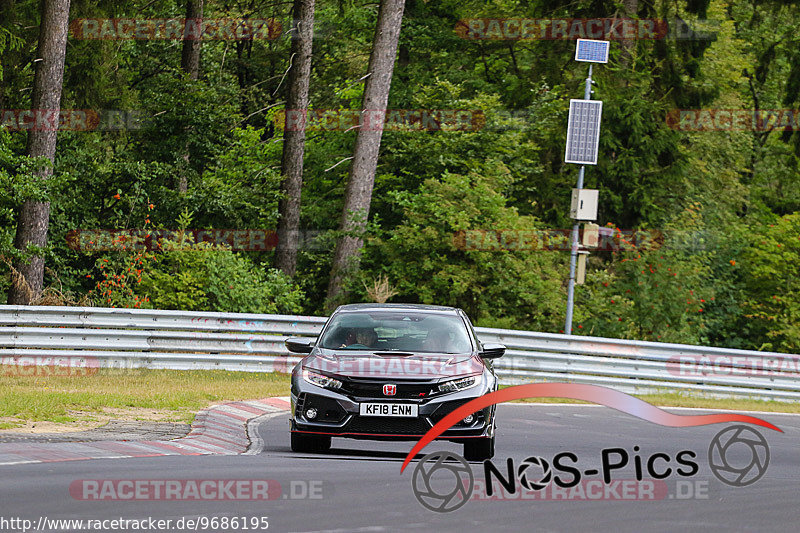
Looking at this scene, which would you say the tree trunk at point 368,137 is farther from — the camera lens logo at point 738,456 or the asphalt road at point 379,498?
the asphalt road at point 379,498

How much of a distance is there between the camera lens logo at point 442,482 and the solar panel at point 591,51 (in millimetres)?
15441

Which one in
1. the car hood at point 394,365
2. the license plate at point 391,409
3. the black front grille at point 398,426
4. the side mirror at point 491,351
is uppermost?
the side mirror at point 491,351

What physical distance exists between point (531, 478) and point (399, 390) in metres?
Result: 1.45

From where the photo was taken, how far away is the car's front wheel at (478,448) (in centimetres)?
1118

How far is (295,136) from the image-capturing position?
3228 cm

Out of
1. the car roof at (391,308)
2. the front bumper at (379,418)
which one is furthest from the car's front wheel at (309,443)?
the car roof at (391,308)

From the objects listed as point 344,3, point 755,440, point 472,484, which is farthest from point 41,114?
point 472,484

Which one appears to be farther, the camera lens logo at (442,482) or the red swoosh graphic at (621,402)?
the red swoosh graphic at (621,402)

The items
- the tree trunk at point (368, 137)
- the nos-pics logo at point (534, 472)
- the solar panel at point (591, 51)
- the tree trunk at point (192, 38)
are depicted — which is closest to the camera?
the nos-pics logo at point (534, 472)

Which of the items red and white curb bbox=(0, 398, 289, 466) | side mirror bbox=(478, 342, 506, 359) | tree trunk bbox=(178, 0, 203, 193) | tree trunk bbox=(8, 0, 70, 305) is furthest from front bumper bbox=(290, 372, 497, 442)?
tree trunk bbox=(178, 0, 203, 193)

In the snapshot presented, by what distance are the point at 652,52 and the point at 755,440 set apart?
2657 cm

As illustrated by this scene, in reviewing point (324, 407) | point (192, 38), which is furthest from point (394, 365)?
point (192, 38)

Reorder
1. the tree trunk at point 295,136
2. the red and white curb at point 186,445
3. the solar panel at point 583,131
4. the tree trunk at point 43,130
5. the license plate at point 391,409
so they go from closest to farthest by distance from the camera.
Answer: the red and white curb at point 186,445
the license plate at point 391,409
the solar panel at point 583,131
the tree trunk at point 43,130
the tree trunk at point 295,136

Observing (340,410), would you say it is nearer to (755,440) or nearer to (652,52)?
(755,440)
